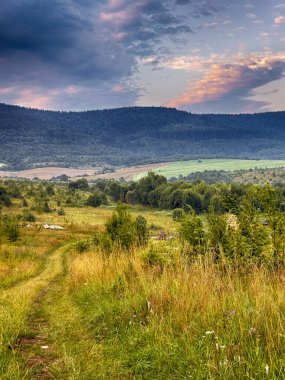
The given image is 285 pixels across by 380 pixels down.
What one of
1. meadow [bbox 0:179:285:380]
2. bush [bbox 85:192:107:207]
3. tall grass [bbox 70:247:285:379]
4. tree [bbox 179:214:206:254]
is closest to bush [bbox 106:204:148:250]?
tree [bbox 179:214:206:254]

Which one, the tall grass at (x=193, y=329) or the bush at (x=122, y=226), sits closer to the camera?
the tall grass at (x=193, y=329)

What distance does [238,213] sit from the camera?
10.0 meters

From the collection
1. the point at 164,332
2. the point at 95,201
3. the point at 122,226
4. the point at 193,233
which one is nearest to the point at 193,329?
the point at 164,332

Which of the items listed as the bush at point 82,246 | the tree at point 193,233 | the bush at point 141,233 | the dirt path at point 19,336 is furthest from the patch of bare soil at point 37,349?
the bush at point 82,246

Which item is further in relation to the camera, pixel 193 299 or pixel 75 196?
Answer: pixel 75 196

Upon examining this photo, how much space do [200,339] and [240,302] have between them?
0.87 metres

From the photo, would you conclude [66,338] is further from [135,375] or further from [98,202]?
[98,202]

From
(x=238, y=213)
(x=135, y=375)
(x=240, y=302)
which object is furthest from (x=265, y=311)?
(x=238, y=213)

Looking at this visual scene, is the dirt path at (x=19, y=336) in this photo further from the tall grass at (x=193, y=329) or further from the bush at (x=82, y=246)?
the bush at (x=82, y=246)

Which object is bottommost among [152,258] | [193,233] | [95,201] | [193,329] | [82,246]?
[95,201]

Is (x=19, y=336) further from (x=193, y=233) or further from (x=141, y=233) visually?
(x=141, y=233)

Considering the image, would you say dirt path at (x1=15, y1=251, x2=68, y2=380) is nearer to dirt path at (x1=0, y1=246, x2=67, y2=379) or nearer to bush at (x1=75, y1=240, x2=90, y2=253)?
dirt path at (x1=0, y1=246, x2=67, y2=379)

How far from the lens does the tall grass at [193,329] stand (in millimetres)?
4449

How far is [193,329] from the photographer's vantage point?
564cm
